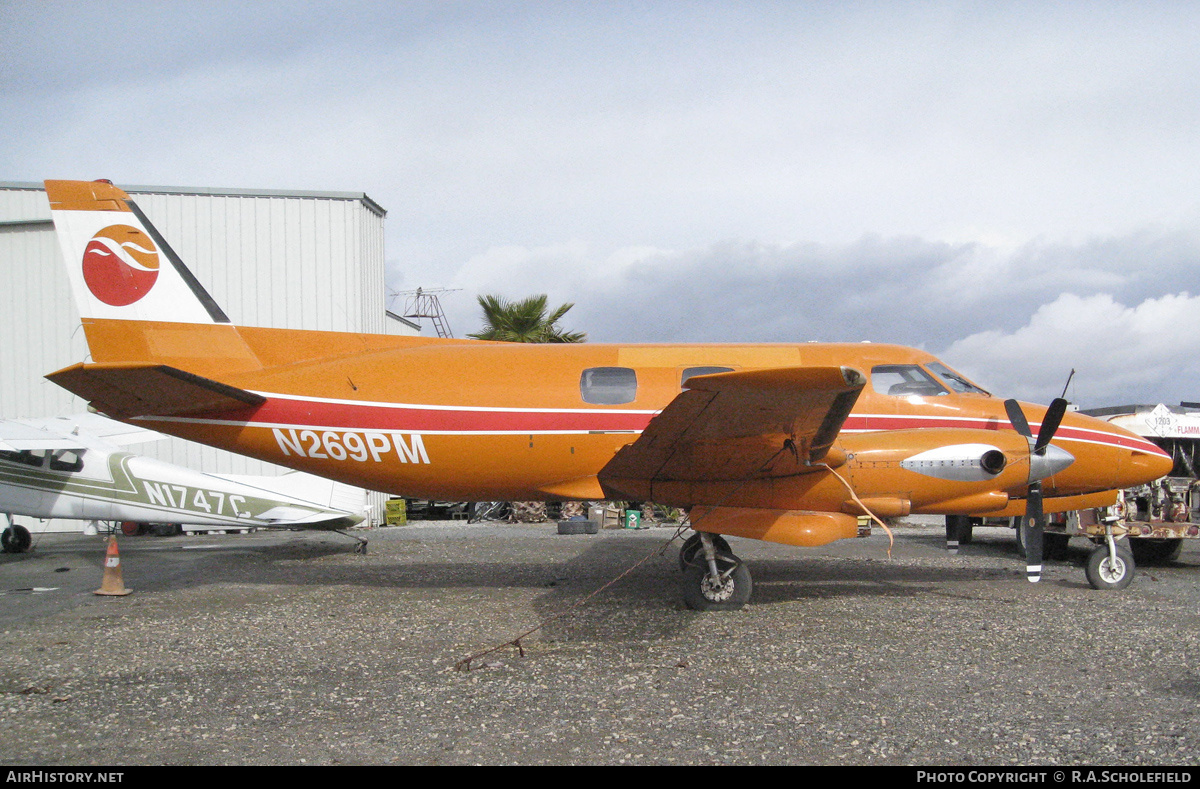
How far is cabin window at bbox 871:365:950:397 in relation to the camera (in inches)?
357

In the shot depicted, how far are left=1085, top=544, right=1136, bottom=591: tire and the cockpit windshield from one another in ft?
8.40

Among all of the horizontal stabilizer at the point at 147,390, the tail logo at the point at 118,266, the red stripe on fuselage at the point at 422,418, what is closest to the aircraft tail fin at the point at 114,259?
the tail logo at the point at 118,266

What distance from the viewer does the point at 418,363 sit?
9.09 meters

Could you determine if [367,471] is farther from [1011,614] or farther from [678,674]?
[1011,614]

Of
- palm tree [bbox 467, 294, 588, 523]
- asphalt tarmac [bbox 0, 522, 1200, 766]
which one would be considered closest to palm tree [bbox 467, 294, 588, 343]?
palm tree [bbox 467, 294, 588, 523]

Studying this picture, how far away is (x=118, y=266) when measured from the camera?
919cm

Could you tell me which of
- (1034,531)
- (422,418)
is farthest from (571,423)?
(1034,531)

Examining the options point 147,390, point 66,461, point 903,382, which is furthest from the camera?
point 66,461

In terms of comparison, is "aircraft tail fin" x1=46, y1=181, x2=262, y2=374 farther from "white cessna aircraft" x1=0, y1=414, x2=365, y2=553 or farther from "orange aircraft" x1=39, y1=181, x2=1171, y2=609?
"white cessna aircraft" x1=0, y1=414, x2=365, y2=553

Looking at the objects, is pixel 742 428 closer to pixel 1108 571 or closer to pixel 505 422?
pixel 505 422

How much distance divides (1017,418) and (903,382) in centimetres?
125

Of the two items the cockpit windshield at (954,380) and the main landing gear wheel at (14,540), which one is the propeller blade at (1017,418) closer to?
the cockpit windshield at (954,380)

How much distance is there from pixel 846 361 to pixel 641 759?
5966 mm

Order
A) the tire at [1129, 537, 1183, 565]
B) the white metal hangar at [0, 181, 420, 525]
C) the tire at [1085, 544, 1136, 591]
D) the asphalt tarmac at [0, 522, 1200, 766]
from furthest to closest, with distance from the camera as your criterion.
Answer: the white metal hangar at [0, 181, 420, 525]
the tire at [1129, 537, 1183, 565]
the tire at [1085, 544, 1136, 591]
the asphalt tarmac at [0, 522, 1200, 766]
